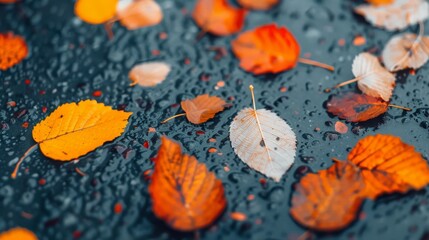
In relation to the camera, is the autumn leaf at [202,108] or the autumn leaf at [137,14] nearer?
the autumn leaf at [202,108]

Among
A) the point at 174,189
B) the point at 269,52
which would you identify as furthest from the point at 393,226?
the point at 269,52

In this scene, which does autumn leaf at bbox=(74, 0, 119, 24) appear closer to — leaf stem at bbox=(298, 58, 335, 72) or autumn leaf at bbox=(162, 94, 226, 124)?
autumn leaf at bbox=(162, 94, 226, 124)

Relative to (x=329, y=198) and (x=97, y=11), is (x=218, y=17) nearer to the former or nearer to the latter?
(x=97, y=11)

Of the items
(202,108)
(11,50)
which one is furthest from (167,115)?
(11,50)

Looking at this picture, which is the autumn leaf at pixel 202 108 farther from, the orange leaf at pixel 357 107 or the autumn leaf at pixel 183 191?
the orange leaf at pixel 357 107

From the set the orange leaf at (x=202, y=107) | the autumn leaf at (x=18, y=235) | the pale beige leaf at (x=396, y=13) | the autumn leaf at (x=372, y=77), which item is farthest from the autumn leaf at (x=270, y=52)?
the autumn leaf at (x=18, y=235)

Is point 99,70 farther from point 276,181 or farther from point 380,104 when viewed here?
point 380,104

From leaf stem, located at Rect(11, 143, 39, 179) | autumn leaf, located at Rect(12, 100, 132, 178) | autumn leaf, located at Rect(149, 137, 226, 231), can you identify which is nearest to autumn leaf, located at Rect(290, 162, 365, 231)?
autumn leaf, located at Rect(149, 137, 226, 231)
